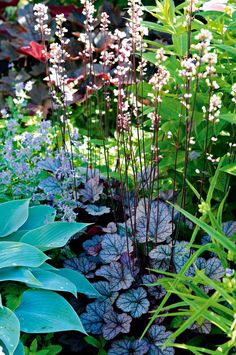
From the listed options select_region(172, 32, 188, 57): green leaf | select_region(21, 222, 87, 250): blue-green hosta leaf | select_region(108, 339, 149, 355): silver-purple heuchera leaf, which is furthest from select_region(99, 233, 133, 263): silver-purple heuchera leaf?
select_region(172, 32, 188, 57): green leaf

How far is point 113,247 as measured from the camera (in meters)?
2.68

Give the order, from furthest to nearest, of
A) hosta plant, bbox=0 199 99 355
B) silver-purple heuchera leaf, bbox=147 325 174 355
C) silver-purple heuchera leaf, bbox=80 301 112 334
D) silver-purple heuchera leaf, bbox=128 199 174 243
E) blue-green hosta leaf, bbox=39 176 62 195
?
blue-green hosta leaf, bbox=39 176 62 195
silver-purple heuchera leaf, bbox=128 199 174 243
silver-purple heuchera leaf, bbox=80 301 112 334
silver-purple heuchera leaf, bbox=147 325 174 355
hosta plant, bbox=0 199 99 355

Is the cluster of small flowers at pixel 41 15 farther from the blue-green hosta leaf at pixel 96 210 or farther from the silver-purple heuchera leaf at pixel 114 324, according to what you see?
the silver-purple heuchera leaf at pixel 114 324

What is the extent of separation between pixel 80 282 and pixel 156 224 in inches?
15.2

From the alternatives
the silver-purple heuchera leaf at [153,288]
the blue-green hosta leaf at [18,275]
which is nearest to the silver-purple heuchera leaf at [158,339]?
the silver-purple heuchera leaf at [153,288]

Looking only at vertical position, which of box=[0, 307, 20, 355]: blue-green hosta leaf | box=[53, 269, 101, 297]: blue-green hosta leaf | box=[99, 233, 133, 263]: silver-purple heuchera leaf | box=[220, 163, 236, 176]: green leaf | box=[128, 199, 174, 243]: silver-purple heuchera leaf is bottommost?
box=[53, 269, 101, 297]: blue-green hosta leaf

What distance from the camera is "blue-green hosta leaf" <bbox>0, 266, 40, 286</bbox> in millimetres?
2348

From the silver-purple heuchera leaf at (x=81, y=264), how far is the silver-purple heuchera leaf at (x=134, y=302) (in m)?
0.24

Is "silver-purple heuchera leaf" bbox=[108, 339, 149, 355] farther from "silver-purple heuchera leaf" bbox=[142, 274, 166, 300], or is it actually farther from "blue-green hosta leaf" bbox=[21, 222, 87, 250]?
"blue-green hosta leaf" bbox=[21, 222, 87, 250]

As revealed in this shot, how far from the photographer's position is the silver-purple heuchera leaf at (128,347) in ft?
7.99

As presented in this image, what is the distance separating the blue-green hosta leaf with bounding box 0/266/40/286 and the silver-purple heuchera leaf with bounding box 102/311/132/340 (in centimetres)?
33

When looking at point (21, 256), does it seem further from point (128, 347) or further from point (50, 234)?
point (128, 347)

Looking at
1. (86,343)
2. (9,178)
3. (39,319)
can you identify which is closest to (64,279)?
(39,319)

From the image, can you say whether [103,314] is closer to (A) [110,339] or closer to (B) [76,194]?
(A) [110,339]
